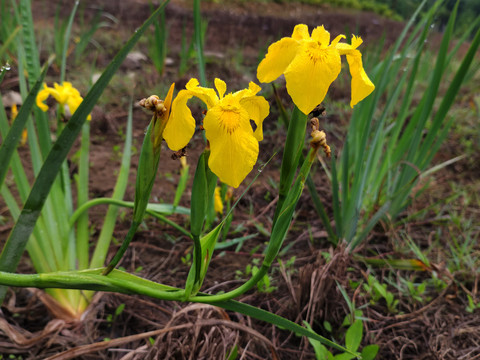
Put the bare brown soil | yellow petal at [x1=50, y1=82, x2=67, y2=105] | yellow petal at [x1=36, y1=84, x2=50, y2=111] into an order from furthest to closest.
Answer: yellow petal at [x1=50, y1=82, x2=67, y2=105] → yellow petal at [x1=36, y1=84, x2=50, y2=111] → the bare brown soil

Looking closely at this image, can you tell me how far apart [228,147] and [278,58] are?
0.17 metres

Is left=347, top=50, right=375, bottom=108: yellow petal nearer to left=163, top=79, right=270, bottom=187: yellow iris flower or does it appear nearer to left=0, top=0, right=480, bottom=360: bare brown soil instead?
left=163, top=79, right=270, bottom=187: yellow iris flower

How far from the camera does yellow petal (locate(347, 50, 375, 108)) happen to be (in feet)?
1.86

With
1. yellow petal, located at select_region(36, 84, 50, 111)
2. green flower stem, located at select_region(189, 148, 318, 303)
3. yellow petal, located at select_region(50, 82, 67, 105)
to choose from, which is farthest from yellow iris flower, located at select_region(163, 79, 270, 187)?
yellow petal, located at select_region(50, 82, 67, 105)

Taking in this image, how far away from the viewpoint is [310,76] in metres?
0.54

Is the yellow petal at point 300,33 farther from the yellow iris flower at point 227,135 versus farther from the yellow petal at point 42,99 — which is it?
the yellow petal at point 42,99

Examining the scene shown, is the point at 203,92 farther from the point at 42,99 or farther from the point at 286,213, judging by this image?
the point at 42,99

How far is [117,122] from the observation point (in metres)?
2.32

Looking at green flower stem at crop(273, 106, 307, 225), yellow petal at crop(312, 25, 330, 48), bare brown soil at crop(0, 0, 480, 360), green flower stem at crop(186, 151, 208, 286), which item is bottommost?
bare brown soil at crop(0, 0, 480, 360)

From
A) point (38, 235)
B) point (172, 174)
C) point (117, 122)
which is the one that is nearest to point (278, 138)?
point (172, 174)

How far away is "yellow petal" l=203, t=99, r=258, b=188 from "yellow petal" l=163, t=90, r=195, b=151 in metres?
0.05

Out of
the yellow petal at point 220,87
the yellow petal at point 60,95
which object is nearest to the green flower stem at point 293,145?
the yellow petal at point 220,87

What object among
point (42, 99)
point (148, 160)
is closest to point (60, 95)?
point (42, 99)

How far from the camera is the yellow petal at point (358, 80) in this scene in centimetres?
57
